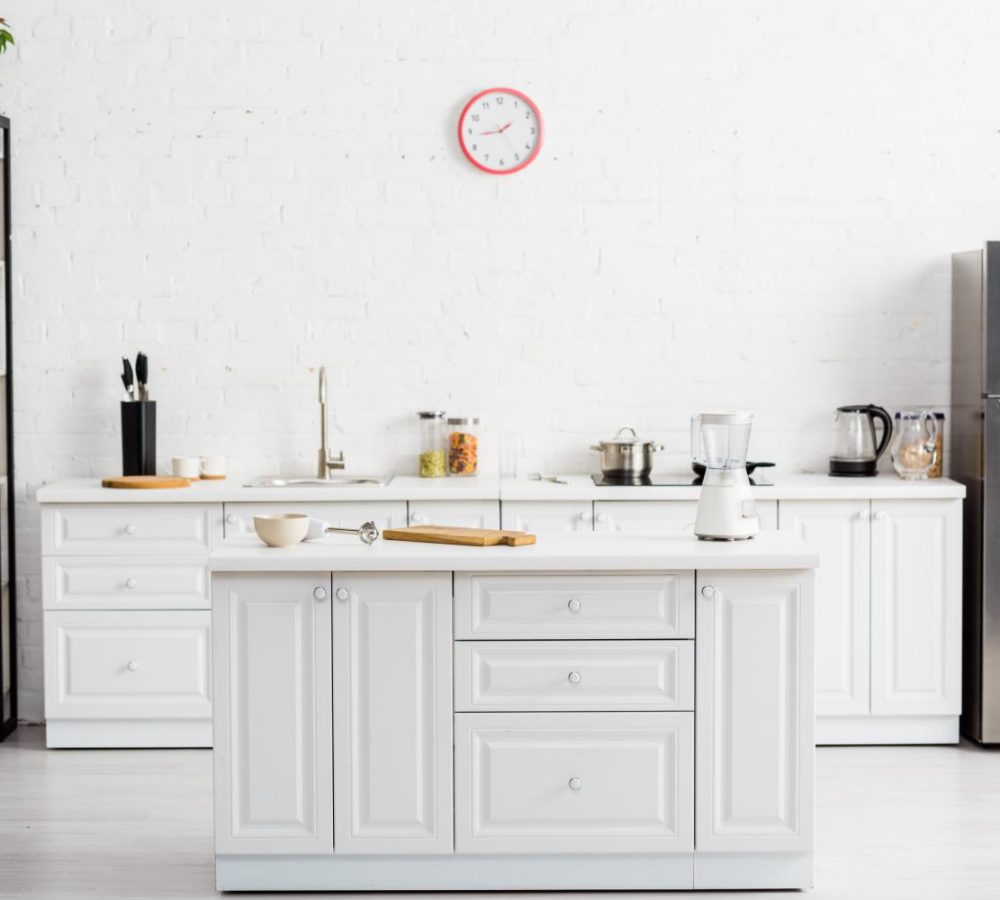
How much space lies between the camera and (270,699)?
3246 mm

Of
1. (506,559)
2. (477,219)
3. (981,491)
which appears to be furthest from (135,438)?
(981,491)

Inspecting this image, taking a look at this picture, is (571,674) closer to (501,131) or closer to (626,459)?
(626,459)

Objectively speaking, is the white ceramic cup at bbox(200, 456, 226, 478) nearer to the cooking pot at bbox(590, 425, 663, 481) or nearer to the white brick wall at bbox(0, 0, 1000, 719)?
the white brick wall at bbox(0, 0, 1000, 719)

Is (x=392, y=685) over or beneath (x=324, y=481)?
beneath

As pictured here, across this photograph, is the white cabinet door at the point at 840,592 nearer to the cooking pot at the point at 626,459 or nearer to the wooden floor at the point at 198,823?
the wooden floor at the point at 198,823

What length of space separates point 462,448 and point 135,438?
1179 millimetres

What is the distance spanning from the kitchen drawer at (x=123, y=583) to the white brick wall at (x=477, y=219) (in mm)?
492

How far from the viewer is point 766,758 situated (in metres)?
3.25

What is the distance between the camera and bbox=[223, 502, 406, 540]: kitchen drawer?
181 inches

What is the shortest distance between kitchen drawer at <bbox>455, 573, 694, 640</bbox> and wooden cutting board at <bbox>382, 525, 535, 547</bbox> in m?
0.09

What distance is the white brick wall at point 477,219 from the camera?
4.98 meters

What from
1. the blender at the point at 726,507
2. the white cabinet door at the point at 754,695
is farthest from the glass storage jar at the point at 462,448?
the white cabinet door at the point at 754,695

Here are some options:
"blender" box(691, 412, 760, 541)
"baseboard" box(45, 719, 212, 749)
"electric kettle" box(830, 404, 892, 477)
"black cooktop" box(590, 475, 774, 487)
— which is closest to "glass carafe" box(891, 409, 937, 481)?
"electric kettle" box(830, 404, 892, 477)

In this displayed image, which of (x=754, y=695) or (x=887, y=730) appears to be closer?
(x=754, y=695)
